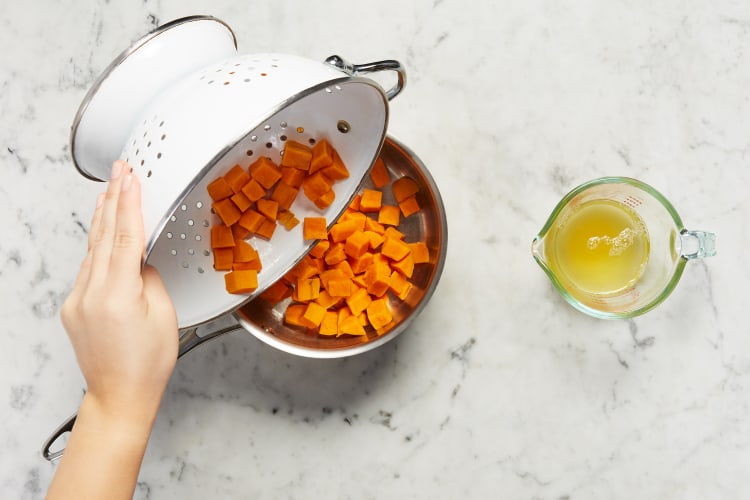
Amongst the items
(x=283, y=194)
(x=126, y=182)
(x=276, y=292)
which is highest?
(x=126, y=182)

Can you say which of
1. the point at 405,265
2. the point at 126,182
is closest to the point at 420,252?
the point at 405,265

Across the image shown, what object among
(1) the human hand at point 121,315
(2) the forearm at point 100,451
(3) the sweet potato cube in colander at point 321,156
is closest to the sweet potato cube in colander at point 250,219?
(3) the sweet potato cube in colander at point 321,156

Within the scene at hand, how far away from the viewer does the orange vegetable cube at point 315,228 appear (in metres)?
1.16

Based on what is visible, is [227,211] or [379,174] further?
[379,174]

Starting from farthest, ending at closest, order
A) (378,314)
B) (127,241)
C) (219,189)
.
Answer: (378,314), (219,189), (127,241)

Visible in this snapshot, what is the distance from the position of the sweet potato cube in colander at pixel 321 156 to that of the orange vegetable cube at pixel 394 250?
8.1 inches

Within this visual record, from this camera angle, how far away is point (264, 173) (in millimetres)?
1116

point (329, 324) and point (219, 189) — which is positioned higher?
point (219, 189)

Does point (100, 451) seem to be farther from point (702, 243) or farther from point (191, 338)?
point (702, 243)

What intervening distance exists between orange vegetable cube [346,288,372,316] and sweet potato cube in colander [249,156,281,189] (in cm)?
26

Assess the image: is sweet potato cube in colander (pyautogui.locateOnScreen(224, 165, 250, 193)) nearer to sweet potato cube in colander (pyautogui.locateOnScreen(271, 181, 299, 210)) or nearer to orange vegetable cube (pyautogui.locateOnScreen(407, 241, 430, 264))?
sweet potato cube in colander (pyautogui.locateOnScreen(271, 181, 299, 210))

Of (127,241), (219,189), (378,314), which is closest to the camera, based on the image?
(127,241)

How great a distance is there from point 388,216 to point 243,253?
30 cm

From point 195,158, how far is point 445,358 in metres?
0.69
